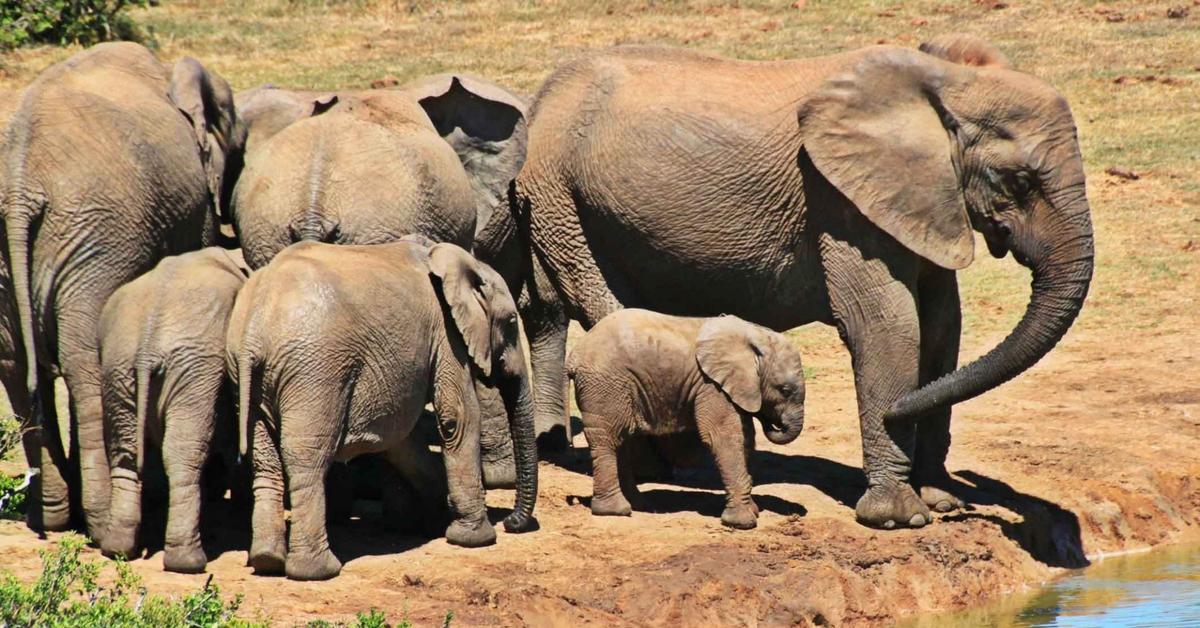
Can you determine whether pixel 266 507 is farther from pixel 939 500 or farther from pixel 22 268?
pixel 939 500

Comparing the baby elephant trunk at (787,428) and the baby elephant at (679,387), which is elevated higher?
the baby elephant at (679,387)

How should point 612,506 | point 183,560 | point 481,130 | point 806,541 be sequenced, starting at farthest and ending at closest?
point 481,130 → point 612,506 → point 806,541 → point 183,560

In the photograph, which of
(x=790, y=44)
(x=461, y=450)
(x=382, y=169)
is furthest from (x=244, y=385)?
(x=790, y=44)

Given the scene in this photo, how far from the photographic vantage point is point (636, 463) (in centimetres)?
1185

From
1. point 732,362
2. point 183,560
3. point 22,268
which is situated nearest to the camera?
point 183,560

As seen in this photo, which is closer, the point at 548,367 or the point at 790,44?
the point at 548,367

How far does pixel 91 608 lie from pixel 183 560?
134cm

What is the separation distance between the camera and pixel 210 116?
36.4 feet

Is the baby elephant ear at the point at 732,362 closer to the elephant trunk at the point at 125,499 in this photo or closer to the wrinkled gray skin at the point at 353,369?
the wrinkled gray skin at the point at 353,369

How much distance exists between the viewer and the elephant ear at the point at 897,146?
1075 cm

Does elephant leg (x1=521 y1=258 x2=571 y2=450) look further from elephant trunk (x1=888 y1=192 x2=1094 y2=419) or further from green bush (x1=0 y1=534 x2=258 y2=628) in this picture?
green bush (x1=0 y1=534 x2=258 y2=628)

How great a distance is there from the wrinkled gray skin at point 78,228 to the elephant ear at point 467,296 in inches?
56.3

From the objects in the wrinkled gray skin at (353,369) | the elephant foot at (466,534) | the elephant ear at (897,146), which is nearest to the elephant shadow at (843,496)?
the elephant foot at (466,534)

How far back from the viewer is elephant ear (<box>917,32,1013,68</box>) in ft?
36.5
